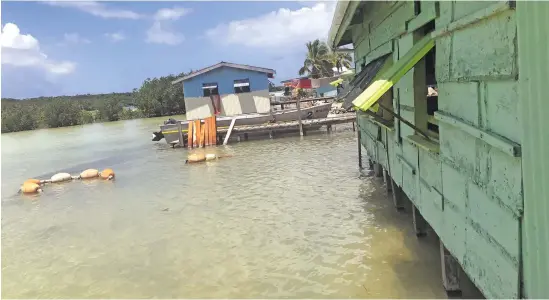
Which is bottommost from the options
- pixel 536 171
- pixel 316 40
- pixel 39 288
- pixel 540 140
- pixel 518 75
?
pixel 39 288

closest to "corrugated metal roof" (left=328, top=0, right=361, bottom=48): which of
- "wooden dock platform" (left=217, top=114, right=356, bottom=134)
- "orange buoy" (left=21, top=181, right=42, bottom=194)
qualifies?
"orange buoy" (left=21, top=181, right=42, bottom=194)

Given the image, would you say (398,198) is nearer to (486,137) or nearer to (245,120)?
(486,137)

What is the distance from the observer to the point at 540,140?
2180 mm

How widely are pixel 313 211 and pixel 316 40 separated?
153 feet

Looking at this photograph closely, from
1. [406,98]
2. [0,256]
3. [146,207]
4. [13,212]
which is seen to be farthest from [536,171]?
[13,212]

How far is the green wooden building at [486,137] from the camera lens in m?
2.25

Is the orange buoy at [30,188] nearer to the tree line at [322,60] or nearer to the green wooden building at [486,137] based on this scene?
the green wooden building at [486,137]

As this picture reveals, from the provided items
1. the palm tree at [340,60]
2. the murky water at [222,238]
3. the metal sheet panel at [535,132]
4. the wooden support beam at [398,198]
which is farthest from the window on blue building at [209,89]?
the palm tree at [340,60]

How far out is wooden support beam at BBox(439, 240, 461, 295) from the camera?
503 centimetres

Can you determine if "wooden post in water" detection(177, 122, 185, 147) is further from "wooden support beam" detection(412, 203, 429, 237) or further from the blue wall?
"wooden support beam" detection(412, 203, 429, 237)

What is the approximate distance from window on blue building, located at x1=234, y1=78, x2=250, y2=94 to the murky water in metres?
10.2

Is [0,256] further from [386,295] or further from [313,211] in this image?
[386,295]

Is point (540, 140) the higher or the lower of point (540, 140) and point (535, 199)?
the higher

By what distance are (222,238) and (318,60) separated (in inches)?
1849
